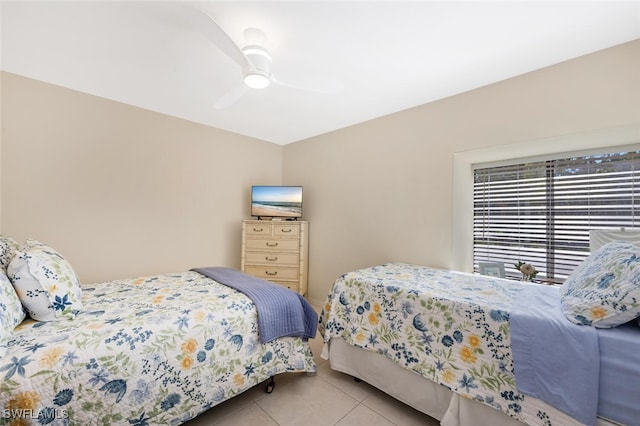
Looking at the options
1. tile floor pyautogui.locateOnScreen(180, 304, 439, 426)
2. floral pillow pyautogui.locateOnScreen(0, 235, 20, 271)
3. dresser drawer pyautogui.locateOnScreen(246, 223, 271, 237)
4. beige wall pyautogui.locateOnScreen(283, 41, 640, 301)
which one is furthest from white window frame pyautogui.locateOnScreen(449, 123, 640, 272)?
floral pillow pyautogui.locateOnScreen(0, 235, 20, 271)

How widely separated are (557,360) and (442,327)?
485 mm

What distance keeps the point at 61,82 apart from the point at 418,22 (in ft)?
9.66

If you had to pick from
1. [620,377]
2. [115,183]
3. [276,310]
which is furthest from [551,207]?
[115,183]

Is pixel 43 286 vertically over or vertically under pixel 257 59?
under

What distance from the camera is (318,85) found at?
2.25m

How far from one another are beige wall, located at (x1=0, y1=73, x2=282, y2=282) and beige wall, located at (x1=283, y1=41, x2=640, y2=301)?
3.96 ft

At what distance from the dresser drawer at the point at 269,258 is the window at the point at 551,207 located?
2109 mm

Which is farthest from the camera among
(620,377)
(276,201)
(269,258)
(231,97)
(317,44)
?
(276,201)

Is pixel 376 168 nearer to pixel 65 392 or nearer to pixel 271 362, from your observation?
pixel 271 362

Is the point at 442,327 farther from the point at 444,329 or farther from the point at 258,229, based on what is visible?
the point at 258,229

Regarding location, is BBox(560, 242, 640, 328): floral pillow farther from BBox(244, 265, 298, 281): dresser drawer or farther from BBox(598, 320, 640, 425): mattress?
BBox(244, 265, 298, 281): dresser drawer

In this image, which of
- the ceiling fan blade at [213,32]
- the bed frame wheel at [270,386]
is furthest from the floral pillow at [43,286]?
the ceiling fan blade at [213,32]

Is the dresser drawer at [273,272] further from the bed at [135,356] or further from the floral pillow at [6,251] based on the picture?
the floral pillow at [6,251]

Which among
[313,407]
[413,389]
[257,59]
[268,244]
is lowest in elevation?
[313,407]
